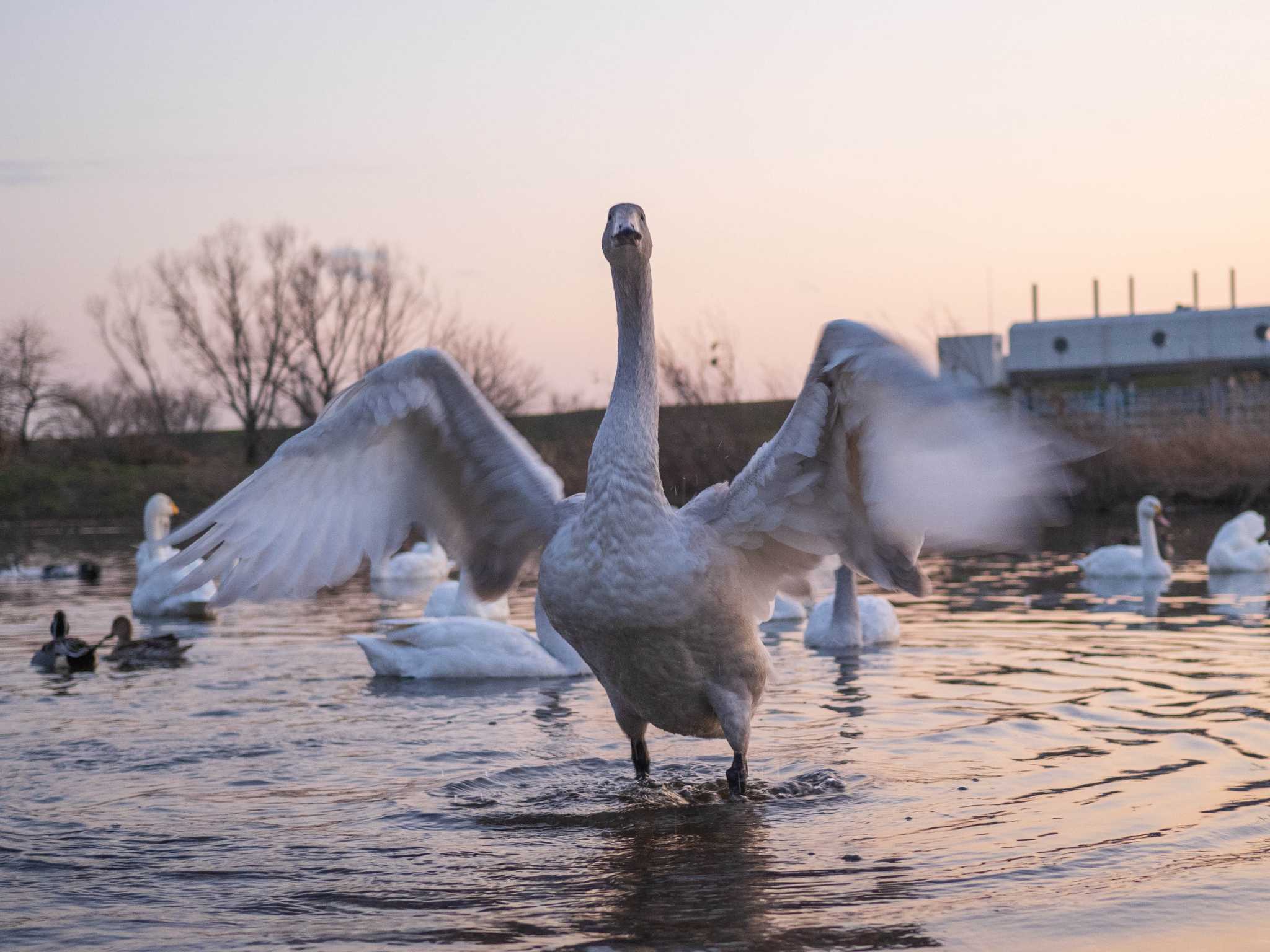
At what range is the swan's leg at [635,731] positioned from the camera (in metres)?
6.57

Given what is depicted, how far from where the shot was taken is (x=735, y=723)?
629 centimetres

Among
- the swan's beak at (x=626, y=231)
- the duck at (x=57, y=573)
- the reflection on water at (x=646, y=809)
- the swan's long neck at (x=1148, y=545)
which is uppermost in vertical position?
the swan's beak at (x=626, y=231)

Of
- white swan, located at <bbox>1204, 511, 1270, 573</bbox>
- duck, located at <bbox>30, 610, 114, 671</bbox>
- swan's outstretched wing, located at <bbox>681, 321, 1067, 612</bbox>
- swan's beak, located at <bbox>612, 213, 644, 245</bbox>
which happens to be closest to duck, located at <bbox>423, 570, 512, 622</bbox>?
duck, located at <bbox>30, 610, 114, 671</bbox>

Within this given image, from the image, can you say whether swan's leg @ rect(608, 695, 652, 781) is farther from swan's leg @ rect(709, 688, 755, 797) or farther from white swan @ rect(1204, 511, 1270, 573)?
white swan @ rect(1204, 511, 1270, 573)

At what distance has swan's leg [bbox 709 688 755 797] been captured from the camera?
20.6 feet

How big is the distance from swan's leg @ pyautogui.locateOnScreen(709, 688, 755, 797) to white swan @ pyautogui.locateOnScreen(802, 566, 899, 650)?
5.06 metres

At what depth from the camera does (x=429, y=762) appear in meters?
7.53

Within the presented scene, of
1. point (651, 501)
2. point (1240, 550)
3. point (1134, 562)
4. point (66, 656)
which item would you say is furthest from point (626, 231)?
point (1240, 550)

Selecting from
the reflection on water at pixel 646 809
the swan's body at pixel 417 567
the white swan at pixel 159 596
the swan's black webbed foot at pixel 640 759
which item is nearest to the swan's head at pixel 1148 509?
the reflection on water at pixel 646 809

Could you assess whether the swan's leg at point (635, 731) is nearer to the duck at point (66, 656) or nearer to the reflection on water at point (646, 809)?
the reflection on water at point (646, 809)

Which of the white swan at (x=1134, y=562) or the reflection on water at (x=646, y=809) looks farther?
the white swan at (x=1134, y=562)

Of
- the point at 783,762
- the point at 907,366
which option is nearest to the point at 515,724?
the point at 783,762

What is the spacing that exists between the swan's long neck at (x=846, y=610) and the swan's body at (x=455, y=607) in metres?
3.00

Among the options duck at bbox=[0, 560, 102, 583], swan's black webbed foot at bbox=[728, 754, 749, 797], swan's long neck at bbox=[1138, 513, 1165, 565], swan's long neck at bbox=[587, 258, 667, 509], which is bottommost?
swan's black webbed foot at bbox=[728, 754, 749, 797]
